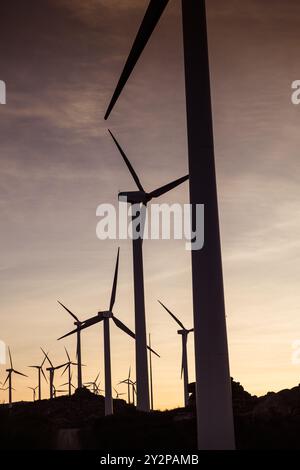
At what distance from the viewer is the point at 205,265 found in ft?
91.9

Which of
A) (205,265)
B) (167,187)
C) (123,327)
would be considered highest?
(167,187)

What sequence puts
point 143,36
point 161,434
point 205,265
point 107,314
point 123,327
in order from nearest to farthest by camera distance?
point 205,265 < point 143,36 < point 161,434 < point 123,327 < point 107,314

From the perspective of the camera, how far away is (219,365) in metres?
26.6

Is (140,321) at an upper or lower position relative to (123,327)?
lower

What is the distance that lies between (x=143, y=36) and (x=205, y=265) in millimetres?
13147

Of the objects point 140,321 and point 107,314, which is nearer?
point 140,321

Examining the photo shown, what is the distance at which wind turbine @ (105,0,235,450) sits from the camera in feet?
86.7

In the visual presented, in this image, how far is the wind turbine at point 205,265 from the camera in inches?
1041

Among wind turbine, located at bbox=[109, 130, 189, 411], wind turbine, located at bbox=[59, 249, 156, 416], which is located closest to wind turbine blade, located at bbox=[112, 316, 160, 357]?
wind turbine, located at bbox=[59, 249, 156, 416]

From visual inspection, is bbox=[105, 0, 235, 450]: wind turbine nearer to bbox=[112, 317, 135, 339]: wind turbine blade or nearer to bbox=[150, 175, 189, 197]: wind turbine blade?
bbox=[150, 175, 189, 197]: wind turbine blade

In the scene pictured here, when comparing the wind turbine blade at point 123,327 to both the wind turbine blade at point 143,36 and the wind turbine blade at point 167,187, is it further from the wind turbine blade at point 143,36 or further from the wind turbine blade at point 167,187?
the wind turbine blade at point 143,36

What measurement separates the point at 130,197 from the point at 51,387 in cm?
9602

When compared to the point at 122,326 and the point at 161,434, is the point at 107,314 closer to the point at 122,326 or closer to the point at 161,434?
the point at 122,326

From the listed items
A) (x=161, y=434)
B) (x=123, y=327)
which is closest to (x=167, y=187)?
(x=123, y=327)
